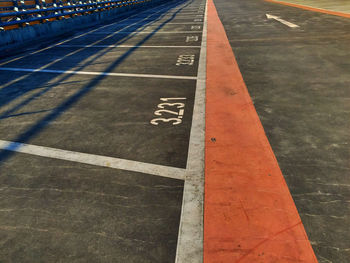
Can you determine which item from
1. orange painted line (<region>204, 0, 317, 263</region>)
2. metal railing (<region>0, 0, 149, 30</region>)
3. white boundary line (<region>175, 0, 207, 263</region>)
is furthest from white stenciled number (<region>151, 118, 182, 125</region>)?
metal railing (<region>0, 0, 149, 30</region>)

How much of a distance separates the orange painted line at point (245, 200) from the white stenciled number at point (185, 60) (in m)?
3.68

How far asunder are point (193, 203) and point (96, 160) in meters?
1.58

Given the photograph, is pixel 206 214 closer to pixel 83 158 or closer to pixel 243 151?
pixel 243 151

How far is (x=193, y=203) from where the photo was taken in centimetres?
280

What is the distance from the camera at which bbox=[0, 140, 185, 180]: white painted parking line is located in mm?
3311

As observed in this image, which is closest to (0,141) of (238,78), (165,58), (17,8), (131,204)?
(131,204)

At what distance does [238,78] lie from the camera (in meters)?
6.61

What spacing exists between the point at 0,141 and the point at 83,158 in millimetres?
1661

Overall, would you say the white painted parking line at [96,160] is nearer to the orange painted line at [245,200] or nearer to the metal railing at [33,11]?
the orange painted line at [245,200]

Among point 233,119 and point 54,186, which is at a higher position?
point 233,119

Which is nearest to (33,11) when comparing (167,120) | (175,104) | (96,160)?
(175,104)

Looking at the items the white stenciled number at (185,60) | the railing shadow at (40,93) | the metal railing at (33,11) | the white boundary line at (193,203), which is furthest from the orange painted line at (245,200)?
the metal railing at (33,11)

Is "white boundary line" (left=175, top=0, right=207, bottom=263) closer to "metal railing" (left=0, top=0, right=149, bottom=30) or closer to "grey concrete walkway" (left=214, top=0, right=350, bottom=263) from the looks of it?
"grey concrete walkway" (left=214, top=0, right=350, bottom=263)

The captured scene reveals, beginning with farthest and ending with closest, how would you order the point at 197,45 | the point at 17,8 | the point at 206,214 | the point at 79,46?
the point at 17,8 → the point at 79,46 → the point at 197,45 → the point at 206,214
